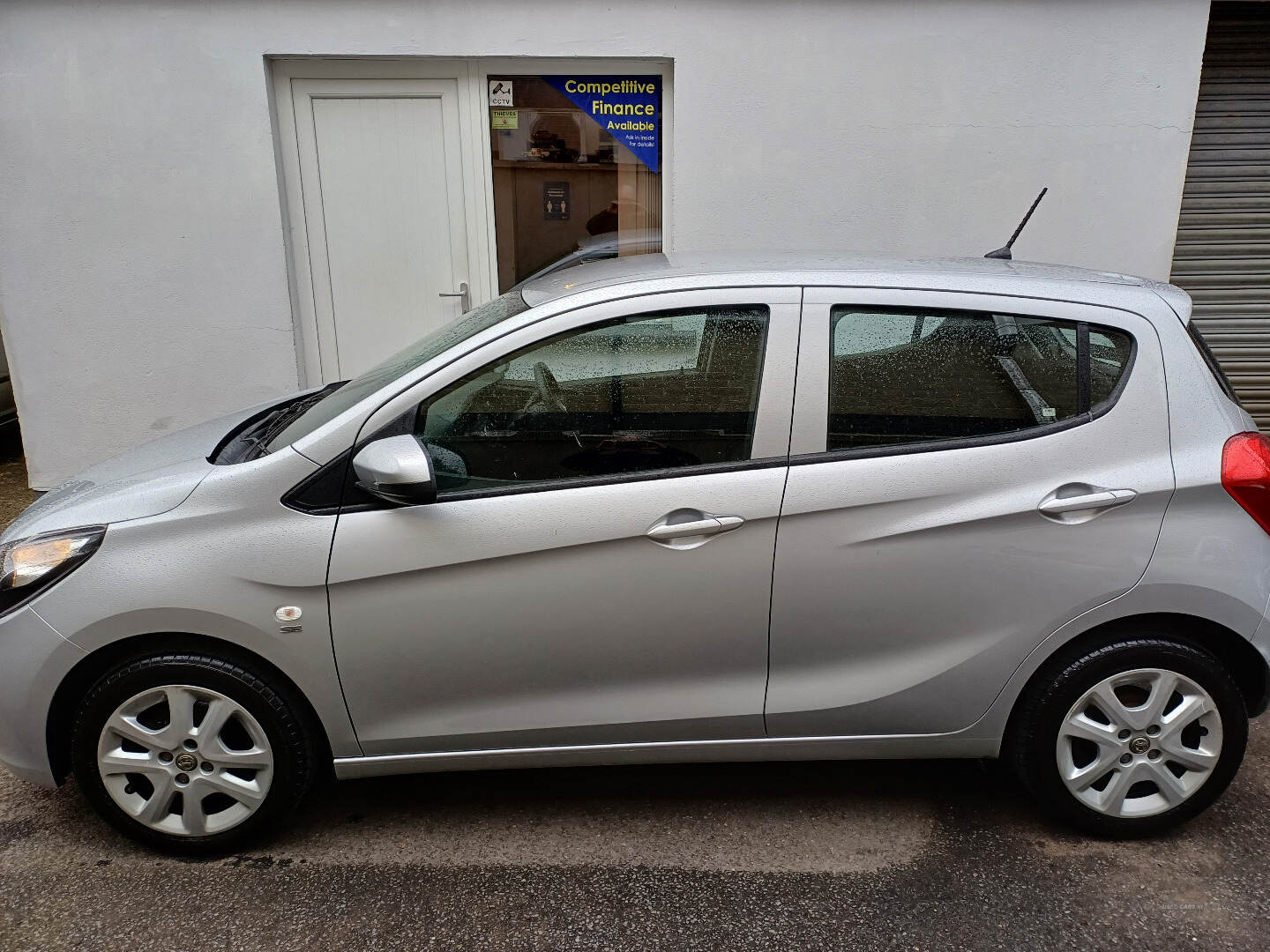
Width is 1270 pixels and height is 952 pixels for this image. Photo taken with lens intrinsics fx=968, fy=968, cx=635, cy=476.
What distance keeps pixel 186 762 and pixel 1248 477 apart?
10.3 feet

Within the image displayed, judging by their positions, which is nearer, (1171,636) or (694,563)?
(694,563)

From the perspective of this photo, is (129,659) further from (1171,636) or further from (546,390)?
(1171,636)

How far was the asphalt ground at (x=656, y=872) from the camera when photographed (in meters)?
2.62

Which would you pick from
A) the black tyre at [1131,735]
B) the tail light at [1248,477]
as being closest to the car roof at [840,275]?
the tail light at [1248,477]

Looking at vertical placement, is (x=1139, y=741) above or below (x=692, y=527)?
below

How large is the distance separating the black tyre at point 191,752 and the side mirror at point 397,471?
673mm

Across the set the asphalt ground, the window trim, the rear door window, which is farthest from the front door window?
the asphalt ground

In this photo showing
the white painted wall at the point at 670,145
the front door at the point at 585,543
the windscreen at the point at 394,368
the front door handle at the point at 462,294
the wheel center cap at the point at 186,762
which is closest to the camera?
the front door at the point at 585,543

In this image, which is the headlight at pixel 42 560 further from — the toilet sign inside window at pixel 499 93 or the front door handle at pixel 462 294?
the toilet sign inside window at pixel 499 93

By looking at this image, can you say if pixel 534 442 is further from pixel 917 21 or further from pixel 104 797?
pixel 917 21

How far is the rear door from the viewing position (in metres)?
2.73

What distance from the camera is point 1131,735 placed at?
2.87 metres

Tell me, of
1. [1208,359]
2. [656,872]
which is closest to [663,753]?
[656,872]

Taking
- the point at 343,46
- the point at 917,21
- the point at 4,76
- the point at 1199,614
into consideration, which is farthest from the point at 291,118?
the point at 1199,614
